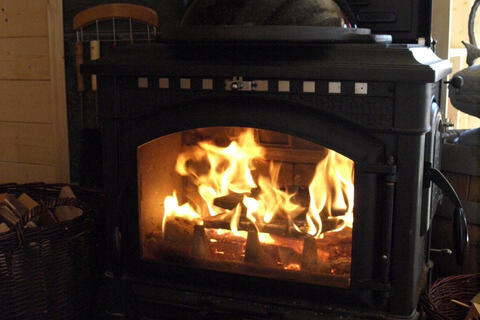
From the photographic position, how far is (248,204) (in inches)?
59.2

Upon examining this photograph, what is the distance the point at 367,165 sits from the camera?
1.30 m

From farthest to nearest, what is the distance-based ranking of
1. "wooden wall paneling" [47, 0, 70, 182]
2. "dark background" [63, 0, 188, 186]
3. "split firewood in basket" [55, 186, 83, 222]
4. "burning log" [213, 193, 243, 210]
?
"wooden wall paneling" [47, 0, 70, 182] < "dark background" [63, 0, 188, 186] < "split firewood in basket" [55, 186, 83, 222] < "burning log" [213, 193, 243, 210]

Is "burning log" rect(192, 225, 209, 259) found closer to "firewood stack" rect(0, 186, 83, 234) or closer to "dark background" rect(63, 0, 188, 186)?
"firewood stack" rect(0, 186, 83, 234)

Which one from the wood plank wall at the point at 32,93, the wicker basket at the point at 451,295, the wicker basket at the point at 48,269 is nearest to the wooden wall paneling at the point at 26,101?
the wood plank wall at the point at 32,93

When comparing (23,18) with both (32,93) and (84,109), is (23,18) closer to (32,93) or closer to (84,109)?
(32,93)

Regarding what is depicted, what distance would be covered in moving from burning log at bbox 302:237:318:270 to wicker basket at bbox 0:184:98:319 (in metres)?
0.60

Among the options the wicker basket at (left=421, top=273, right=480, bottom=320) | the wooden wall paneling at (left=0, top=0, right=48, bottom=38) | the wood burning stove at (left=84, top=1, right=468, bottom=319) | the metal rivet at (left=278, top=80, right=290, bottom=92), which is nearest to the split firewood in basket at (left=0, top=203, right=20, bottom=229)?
the wood burning stove at (left=84, top=1, right=468, bottom=319)

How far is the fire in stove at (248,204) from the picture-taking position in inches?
55.9

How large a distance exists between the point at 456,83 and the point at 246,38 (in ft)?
1.91

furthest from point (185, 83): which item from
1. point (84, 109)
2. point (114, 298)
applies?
point (84, 109)

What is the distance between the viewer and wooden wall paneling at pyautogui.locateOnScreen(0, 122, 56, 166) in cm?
231

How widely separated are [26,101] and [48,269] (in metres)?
0.95

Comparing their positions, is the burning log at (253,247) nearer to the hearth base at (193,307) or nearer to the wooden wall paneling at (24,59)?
the hearth base at (193,307)

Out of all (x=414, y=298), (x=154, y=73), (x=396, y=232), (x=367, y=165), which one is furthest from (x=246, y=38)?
(x=414, y=298)
